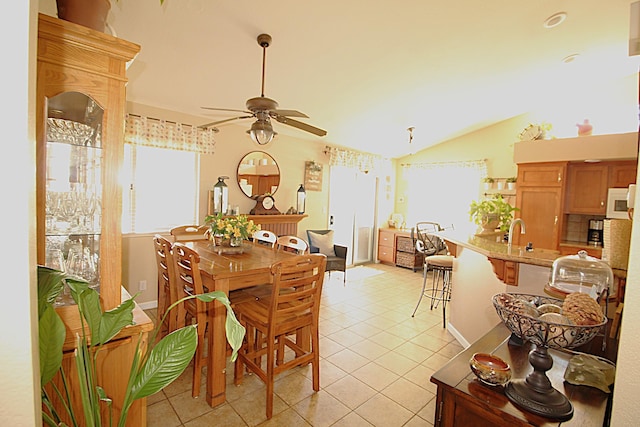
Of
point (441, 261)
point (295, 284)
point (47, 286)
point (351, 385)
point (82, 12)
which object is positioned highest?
point (82, 12)

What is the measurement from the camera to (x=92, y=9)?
108 cm

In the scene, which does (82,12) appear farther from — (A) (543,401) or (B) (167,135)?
(B) (167,135)

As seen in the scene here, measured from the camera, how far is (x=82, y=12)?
1.06m

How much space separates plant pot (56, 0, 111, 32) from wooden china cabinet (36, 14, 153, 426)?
0.31 ft

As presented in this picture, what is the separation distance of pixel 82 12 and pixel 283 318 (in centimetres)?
186

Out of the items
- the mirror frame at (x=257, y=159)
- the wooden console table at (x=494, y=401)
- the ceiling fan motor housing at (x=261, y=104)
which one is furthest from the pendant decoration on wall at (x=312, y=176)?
the wooden console table at (x=494, y=401)

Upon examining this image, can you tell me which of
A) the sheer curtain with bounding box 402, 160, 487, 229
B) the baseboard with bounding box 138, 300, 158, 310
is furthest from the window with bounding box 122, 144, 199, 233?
the sheer curtain with bounding box 402, 160, 487, 229

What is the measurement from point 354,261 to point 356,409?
14.4 feet

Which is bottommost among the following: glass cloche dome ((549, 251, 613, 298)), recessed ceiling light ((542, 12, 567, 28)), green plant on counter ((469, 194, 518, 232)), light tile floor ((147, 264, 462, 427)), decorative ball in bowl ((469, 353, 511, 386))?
light tile floor ((147, 264, 462, 427))

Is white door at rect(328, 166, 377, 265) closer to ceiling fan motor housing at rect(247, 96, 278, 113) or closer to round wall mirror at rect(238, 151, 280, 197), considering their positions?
round wall mirror at rect(238, 151, 280, 197)

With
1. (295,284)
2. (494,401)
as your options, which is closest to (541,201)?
(295,284)

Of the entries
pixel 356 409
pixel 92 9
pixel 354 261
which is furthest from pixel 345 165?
pixel 92 9

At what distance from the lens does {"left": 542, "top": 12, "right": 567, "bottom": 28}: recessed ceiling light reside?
2.78 meters

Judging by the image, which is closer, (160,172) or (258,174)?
(160,172)
